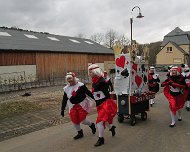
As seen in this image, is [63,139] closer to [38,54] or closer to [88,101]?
[88,101]

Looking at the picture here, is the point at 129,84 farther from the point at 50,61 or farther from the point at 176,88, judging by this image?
the point at 50,61

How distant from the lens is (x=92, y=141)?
22.2 feet

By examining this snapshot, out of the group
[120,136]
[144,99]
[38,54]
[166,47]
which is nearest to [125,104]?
[144,99]

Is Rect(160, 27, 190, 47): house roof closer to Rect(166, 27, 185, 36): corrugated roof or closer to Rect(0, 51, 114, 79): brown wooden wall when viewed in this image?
Rect(166, 27, 185, 36): corrugated roof

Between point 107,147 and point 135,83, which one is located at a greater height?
point 135,83

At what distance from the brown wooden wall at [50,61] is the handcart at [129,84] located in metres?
16.1

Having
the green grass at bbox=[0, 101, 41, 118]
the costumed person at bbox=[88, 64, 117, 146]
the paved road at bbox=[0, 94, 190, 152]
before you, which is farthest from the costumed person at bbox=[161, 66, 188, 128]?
the green grass at bbox=[0, 101, 41, 118]

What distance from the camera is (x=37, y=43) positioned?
30.0 m

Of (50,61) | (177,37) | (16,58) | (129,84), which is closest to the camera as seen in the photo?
(129,84)

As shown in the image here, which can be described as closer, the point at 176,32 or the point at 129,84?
the point at 129,84

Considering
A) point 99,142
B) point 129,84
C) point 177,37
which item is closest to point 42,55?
point 129,84

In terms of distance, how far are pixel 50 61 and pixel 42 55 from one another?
127cm

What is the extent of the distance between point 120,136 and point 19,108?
17.5 feet

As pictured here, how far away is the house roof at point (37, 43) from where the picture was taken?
26.8 meters
